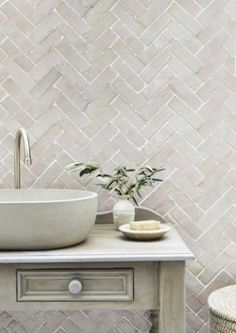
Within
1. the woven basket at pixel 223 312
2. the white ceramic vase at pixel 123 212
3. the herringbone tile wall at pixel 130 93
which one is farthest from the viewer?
the herringbone tile wall at pixel 130 93

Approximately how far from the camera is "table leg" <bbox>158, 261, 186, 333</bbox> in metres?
1.56

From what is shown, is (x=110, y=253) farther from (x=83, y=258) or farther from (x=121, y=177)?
(x=121, y=177)

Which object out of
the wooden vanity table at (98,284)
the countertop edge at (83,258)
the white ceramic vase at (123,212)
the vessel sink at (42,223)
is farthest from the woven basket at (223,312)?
the vessel sink at (42,223)

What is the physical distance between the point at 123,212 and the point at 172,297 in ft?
1.55

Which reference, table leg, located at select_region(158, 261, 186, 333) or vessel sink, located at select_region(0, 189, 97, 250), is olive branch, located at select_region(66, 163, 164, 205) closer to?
vessel sink, located at select_region(0, 189, 97, 250)

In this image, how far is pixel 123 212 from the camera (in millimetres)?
1937

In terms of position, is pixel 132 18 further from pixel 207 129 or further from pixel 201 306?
pixel 201 306

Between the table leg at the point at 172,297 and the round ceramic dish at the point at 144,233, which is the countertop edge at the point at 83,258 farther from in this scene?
the round ceramic dish at the point at 144,233

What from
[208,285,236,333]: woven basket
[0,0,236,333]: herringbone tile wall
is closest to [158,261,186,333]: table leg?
[208,285,236,333]: woven basket

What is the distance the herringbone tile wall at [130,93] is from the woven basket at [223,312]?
30 centimetres

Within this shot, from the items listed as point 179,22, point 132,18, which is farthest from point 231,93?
point 132,18

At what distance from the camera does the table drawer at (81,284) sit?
5.18 ft

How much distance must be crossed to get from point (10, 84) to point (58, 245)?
86cm

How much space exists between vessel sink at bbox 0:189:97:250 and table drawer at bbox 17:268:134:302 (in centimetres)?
10
